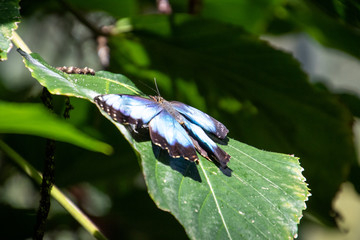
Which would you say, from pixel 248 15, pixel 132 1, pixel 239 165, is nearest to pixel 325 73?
pixel 248 15

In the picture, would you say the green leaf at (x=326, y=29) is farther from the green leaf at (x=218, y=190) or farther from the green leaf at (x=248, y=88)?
the green leaf at (x=218, y=190)

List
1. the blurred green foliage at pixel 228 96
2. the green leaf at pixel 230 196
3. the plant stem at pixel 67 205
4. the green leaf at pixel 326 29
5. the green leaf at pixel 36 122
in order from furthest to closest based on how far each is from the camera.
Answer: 1. the green leaf at pixel 326 29
2. the blurred green foliage at pixel 228 96
3. the plant stem at pixel 67 205
4. the green leaf at pixel 230 196
5. the green leaf at pixel 36 122

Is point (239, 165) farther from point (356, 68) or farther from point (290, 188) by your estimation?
point (356, 68)

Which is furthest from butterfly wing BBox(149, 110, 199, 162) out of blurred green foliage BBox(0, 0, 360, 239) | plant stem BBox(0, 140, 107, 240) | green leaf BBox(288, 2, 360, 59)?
green leaf BBox(288, 2, 360, 59)

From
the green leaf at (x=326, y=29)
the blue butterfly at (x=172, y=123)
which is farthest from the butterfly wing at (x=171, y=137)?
the green leaf at (x=326, y=29)

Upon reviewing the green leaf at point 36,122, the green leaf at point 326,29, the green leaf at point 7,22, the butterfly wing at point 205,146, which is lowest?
the green leaf at point 326,29

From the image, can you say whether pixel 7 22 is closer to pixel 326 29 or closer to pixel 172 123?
pixel 172 123

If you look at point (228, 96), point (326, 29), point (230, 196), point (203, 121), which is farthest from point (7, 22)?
point (326, 29)
